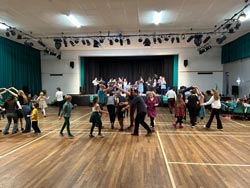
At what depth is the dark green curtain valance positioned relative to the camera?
1213 cm

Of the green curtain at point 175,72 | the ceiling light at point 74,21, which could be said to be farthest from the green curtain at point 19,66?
the green curtain at point 175,72

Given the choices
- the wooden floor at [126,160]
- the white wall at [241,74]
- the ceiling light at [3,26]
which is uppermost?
the ceiling light at [3,26]

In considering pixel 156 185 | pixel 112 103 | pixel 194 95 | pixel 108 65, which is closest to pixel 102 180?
pixel 156 185

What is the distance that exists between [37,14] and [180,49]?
37.2 feet

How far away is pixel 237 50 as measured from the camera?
13.4 m

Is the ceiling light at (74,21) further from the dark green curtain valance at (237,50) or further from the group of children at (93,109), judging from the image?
the dark green curtain valance at (237,50)

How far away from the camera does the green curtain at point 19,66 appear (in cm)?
1295

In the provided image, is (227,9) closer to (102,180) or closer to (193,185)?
(193,185)

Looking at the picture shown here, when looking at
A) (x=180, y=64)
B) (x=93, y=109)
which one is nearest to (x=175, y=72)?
(x=180, y=64)

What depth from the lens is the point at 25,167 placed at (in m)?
4.31

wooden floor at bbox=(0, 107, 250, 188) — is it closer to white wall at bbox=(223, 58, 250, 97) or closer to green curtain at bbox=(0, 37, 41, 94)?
white wall at bbox=(223, 58, 250, 97)

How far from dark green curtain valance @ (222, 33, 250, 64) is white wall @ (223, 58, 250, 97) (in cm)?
35

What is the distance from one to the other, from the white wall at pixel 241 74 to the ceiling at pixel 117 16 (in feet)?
6.58

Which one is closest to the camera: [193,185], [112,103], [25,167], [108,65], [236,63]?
[193,185]
